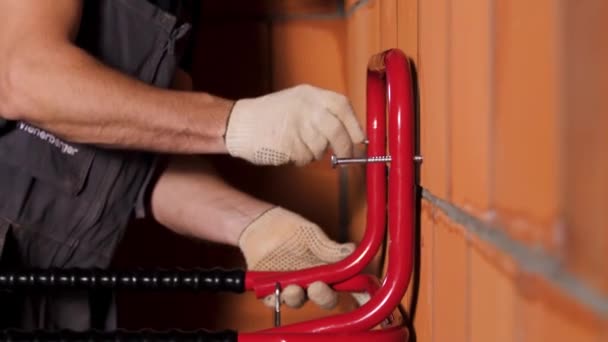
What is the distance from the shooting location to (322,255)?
1.17 metres

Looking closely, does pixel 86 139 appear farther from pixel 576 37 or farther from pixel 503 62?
pixel 576 37

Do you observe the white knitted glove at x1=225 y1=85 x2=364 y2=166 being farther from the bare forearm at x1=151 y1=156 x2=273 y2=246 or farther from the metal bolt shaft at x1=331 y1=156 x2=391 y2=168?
the bare forearm at x1=151 y1=156 x2=273 y2=246

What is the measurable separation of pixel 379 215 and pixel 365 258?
0.06 m

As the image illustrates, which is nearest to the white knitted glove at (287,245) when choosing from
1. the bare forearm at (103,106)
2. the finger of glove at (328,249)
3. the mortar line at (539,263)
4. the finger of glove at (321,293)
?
the finger of glove at (328,249)

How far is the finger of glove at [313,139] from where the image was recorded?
3.17ft

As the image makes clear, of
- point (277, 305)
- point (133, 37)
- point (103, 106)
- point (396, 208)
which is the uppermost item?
point (133, 37)

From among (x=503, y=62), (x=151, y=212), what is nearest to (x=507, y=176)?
(x=503, y=62)

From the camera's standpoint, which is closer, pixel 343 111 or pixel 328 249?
pixel 343 111

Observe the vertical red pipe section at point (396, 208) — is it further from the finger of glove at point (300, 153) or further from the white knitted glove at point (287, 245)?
the white knitted glove at point (287, 245)

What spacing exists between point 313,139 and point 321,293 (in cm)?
20

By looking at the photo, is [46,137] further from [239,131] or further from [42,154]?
[239,131]

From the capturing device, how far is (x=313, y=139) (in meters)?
0.97

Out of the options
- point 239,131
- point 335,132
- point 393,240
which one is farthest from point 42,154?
point 393,240

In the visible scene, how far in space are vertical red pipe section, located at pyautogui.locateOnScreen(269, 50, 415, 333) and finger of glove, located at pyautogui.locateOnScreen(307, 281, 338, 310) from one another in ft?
0.54
